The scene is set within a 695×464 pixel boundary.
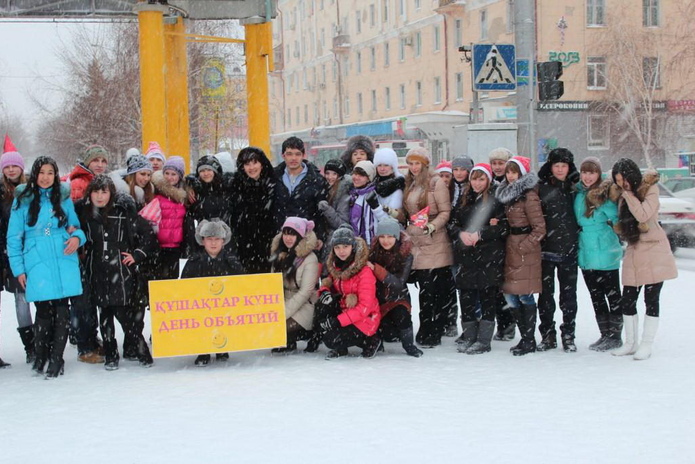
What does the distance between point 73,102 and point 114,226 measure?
20.5 meters

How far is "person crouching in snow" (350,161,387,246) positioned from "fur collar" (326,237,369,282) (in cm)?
52

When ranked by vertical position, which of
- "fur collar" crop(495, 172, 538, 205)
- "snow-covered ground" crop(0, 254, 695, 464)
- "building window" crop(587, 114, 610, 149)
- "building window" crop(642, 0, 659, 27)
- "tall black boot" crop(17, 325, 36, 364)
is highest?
"building window" crop(642, 0, 659, 27)

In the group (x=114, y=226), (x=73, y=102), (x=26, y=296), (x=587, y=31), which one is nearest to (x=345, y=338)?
(x=114, y=226)

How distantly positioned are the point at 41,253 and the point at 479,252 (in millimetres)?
3703

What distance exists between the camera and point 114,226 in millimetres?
7102

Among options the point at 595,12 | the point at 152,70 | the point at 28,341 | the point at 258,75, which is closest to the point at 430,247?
the point at 28,341

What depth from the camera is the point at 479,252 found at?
7.41 m

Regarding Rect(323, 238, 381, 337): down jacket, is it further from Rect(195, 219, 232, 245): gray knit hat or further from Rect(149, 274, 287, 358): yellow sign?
Rect(195, 219, 232, 245): gray knit hat

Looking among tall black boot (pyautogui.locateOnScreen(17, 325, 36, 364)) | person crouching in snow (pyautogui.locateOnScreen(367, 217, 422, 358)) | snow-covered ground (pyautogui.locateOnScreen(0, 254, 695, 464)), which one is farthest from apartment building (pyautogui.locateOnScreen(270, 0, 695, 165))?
tall black boot (pyautogui.locateOnScreen(17, 325, 36, 364))

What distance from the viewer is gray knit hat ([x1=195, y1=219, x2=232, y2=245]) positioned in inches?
281

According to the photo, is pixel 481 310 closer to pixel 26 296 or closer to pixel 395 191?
pixel 395 191

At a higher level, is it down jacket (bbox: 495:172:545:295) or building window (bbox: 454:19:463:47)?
building window (bbox: 454:19:463:47)

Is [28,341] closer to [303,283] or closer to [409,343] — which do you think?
[303,283]

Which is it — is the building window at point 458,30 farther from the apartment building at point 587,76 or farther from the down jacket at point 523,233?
the down jacket at point 523,233
